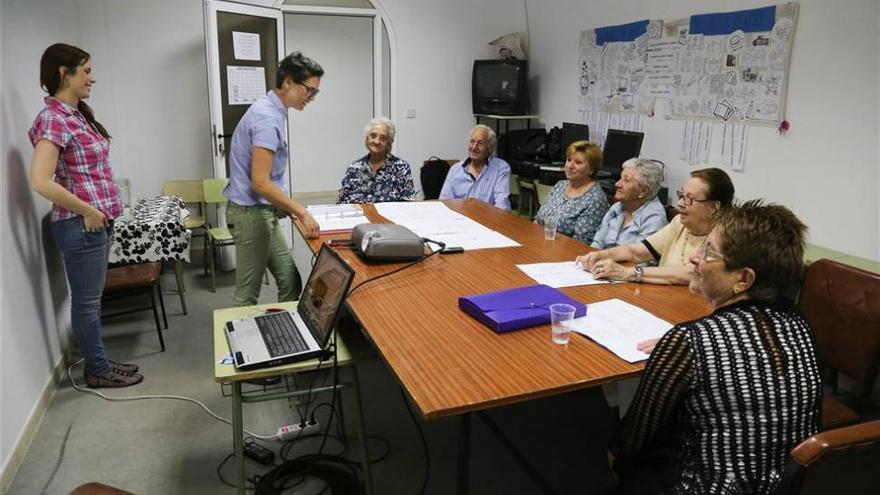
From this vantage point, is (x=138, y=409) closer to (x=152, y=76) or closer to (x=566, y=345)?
(x=566, y=345)

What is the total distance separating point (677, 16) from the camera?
417 cm

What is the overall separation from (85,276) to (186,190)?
2306 mm

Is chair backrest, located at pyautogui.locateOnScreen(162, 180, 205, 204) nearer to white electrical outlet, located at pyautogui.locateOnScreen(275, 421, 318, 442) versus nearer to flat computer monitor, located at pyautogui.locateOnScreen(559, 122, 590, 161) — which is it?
white electrical outlet, located at pyautogui.locateOnScreen(275, 421, 318, 442)

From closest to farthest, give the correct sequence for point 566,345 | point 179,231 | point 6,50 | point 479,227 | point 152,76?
1. point 566,345
2. point 6,50
3. point 479,227
4. point 179,231
5. point 152,76

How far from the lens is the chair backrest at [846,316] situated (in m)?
1.88

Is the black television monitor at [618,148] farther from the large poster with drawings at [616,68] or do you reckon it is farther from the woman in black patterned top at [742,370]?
the woman in black patterned top at [742,370]

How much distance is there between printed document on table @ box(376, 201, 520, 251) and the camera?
2.53 m

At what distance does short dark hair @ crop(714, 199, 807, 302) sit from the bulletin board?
2704 mm

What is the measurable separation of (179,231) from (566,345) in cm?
266

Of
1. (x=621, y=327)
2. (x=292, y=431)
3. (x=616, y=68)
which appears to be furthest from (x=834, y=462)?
(x=616, y=68)

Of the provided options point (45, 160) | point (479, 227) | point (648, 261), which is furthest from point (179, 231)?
point (648, 261)

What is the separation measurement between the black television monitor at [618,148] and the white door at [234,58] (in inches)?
109

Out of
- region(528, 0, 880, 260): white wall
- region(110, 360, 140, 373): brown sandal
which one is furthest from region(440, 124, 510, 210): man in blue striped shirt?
region(110, 360, 140, 373): brown sandal

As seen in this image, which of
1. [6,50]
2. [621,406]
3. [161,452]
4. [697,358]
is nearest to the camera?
→ [697,358]
